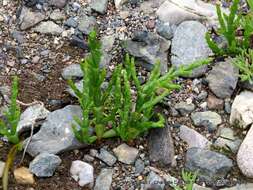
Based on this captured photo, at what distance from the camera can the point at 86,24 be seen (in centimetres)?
371

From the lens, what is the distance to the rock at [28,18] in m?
3.70

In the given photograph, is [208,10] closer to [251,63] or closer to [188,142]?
[251,63]

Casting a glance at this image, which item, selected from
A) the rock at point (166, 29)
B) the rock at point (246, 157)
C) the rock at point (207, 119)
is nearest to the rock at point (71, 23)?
the rock at point (166, 29)

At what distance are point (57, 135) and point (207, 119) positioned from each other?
85 centimetres

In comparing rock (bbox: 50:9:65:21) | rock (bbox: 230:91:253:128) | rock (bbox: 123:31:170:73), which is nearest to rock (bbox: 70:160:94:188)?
rock (bbox: 123:31:170:73)

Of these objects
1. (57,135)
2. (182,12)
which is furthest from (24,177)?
(182,12)

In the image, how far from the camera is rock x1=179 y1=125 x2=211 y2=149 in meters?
3.22

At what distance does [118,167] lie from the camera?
123 inches

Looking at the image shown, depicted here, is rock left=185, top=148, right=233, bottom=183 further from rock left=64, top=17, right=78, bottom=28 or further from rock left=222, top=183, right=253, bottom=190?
rock left=64, top=17, right=78, bottom=28

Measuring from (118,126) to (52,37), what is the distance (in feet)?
2.93

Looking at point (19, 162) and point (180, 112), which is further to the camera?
point (180, 112)

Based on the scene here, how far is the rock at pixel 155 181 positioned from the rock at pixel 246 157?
43cm

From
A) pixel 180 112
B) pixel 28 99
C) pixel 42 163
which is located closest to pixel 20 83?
pixel 28 99

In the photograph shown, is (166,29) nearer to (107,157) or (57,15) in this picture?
(57,15)
